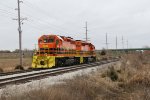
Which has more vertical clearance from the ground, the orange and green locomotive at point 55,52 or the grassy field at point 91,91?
the orange and green locomotive at point 55,52

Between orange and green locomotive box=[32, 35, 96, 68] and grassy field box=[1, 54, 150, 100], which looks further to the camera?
orange and green locomotive box=[32, 35, 96, 68]

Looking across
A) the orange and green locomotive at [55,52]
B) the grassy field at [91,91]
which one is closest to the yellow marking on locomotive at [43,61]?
the orange and green locomotive at [55,52]

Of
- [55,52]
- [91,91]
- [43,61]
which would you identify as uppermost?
[55,52]

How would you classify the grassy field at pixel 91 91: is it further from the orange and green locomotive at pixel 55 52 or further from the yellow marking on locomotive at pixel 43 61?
the orange and green locomotive at pixel 55 52

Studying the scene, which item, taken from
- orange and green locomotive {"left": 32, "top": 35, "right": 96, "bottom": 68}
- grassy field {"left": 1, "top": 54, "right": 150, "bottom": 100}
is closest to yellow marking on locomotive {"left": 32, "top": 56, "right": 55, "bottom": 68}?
orange and green locomotive {"left": 32, "top": 35, "right": 96, "bottom": 68}

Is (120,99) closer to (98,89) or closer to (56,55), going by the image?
(98,89)

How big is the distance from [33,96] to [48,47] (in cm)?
2415

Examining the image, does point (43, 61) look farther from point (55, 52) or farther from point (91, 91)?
point (91, 91)

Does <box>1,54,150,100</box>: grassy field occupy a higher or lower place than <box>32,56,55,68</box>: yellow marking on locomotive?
lower

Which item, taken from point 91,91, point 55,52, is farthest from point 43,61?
point 91,91

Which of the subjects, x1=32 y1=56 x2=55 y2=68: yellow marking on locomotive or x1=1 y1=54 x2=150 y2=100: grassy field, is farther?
x1=32 y1=56 x2=55 y2=68: yellow marking on locomotive

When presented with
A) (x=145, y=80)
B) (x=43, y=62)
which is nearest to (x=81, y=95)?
(x=145, y=80)

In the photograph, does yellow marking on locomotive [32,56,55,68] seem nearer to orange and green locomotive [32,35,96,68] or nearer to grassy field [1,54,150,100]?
orange and green locomotive [32,35,96,68]

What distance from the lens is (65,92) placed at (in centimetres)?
1201
